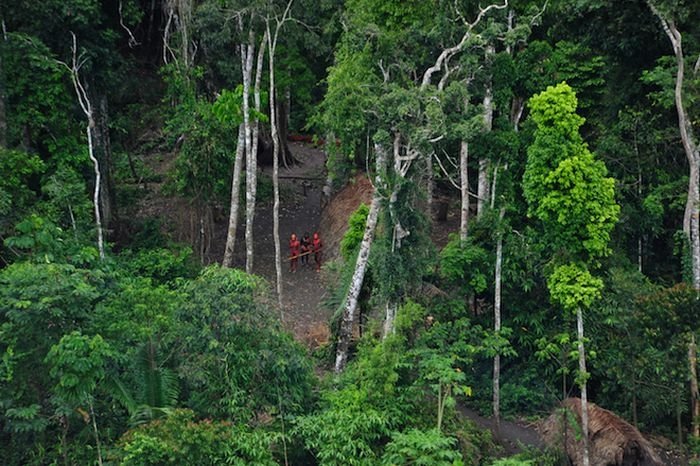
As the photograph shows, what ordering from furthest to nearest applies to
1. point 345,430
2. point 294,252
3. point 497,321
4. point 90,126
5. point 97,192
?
point 294,252
point 90,126
point 97,192
point 497,321
point 345,430

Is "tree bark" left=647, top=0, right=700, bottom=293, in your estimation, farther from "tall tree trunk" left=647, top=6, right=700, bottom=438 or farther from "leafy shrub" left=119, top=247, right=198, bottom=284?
"leafy shrub" left=119, top=247, right=198, bottom=284

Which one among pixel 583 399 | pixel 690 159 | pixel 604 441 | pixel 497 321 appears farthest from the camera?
pixel 497 321

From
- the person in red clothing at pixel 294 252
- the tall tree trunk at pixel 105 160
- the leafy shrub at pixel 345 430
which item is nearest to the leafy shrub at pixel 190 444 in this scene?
the leafy shrub at pixel 345 430

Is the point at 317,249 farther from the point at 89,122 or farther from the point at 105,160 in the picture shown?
the point at 89,122

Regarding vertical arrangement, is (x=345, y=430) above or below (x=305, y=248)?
below

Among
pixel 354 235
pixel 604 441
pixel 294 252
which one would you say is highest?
pixel 354 235

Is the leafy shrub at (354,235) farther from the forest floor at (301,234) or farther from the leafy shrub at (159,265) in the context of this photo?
the leafy shrub at (159,265)

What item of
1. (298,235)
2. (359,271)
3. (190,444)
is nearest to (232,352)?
(190,444)

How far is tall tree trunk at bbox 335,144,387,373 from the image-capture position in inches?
798

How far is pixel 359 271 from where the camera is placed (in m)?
20.8

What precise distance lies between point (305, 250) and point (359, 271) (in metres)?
8.80

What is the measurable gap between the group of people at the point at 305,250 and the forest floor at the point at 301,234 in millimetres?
219

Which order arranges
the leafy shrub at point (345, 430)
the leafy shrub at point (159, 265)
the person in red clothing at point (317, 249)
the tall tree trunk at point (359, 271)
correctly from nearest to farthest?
the leafy shrub at point (345, 430) < the tall tree trunk at point (359, 271) < the leafy shrub at point (159, 265) < the person in red clothing at point (317, 249)

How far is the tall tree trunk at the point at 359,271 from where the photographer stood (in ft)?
66.5
